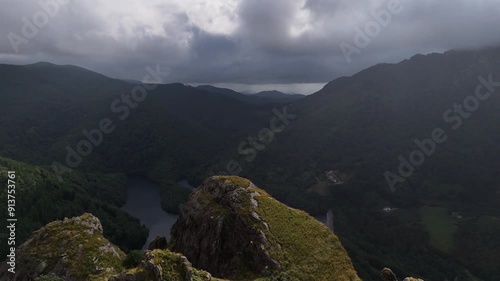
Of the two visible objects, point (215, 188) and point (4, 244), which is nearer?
point (215, 188)

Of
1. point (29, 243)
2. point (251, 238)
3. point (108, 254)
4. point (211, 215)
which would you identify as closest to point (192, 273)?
point (251, 238)

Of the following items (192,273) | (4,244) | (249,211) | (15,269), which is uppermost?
(249,211)

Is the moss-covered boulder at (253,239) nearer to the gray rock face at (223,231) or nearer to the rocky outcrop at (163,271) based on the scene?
the gray rock face at (223,231)

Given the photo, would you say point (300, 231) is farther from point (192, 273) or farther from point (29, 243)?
point (29, 243)

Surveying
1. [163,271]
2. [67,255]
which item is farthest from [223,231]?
[67,255]

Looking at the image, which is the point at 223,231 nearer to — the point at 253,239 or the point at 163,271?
the point at 253,239

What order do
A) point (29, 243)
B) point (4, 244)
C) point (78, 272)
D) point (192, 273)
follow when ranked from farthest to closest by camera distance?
point (4, 244) < point (29, 243) < point (78, 272) < point (192, 273)

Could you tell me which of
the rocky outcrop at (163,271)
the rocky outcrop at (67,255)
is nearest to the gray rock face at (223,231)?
the rocky outcrop at (67,255)

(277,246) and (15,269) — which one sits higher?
(277,246)

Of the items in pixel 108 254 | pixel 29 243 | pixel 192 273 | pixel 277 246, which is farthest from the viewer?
pixel 29 243
